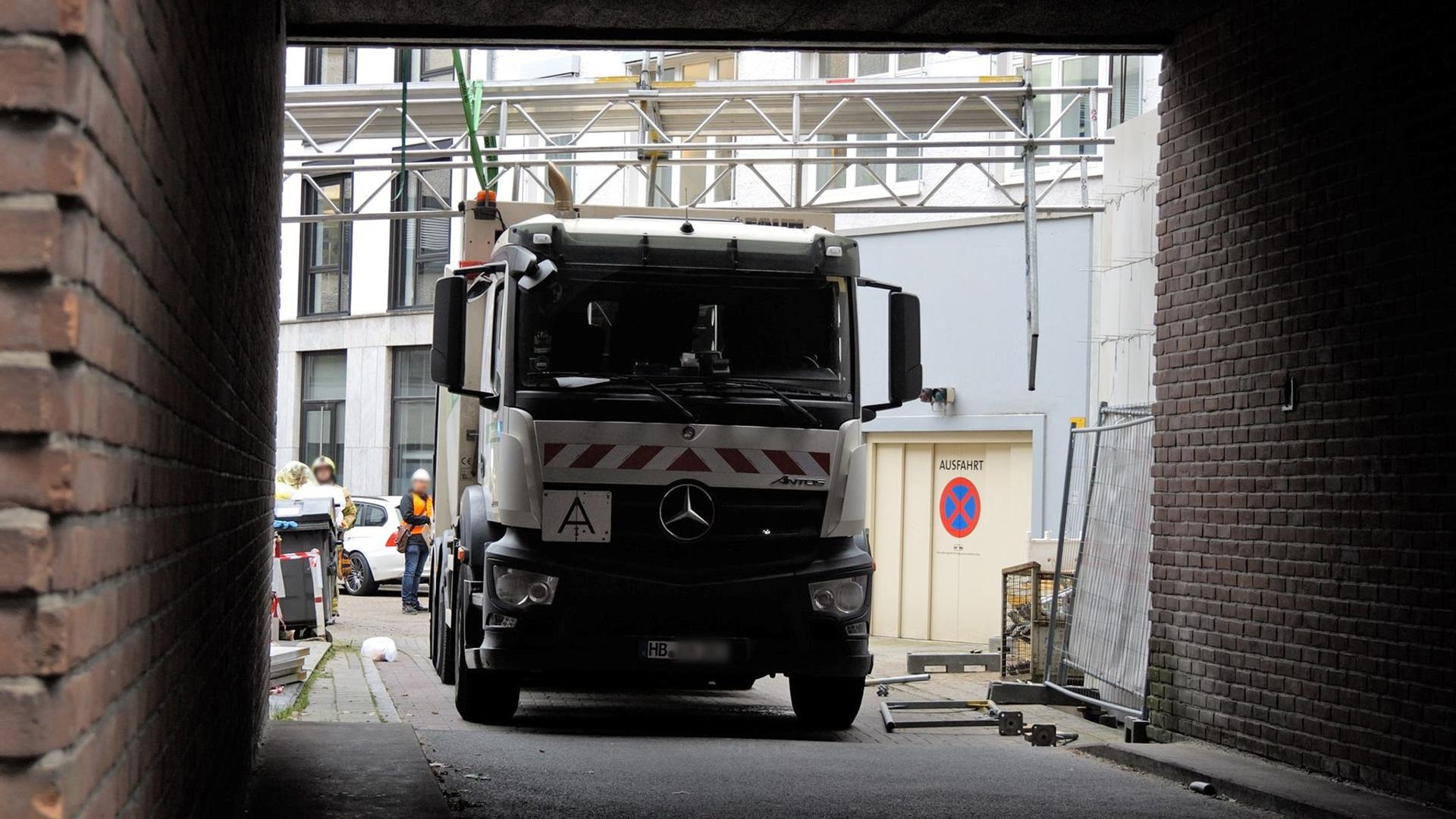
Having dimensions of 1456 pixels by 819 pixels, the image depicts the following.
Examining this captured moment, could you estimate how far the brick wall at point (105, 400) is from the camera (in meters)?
2.05

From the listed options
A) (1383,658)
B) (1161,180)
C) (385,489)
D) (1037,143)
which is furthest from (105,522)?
(385,489)

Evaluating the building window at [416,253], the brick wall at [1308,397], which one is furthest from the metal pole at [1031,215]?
the building window at [416,253]

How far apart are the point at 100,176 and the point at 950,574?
21.1m

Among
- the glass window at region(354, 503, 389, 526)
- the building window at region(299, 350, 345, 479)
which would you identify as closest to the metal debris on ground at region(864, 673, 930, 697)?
the glass window at region(354, 503, 389, 526)

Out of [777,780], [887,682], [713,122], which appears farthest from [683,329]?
[713,122]

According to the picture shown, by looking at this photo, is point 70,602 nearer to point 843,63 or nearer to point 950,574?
point 950,574

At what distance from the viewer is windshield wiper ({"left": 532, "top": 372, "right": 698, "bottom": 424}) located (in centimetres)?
1007

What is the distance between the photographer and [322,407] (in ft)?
121

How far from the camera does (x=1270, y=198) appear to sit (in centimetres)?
947

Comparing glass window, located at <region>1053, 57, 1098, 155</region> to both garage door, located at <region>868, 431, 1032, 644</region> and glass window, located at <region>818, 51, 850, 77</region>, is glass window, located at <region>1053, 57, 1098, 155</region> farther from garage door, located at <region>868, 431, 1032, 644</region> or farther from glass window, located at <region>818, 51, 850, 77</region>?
garage door, located at <region>868, 431, 1032, 644</region>

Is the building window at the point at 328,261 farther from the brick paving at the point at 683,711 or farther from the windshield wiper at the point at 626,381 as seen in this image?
the windshield wiper at the point at 626,381

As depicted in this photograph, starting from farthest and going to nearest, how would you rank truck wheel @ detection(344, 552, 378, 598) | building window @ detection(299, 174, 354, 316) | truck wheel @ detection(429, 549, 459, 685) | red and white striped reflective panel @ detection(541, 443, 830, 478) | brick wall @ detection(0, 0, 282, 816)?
building window @ detection(299, 174, 354, 316), truck wheel @ detection(344, 552, 378, 598), truck wheel @ detection(429, 549, 459, 685), red and white striped reflective panel @ detection(541, 443, 830, 478), brick wall @ detection(0, 0, 282, 816)

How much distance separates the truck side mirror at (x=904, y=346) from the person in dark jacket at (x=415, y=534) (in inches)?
478

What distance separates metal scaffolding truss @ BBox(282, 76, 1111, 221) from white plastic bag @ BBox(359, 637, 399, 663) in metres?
4.36
